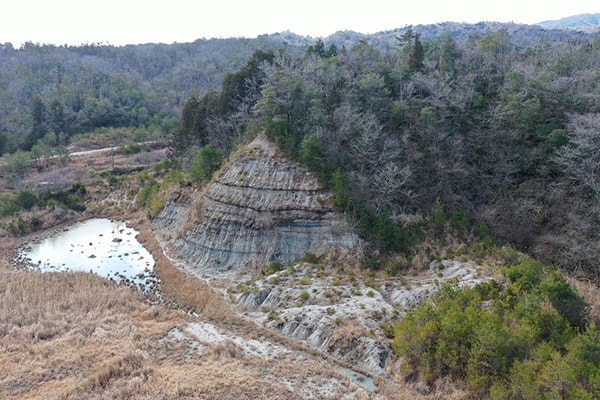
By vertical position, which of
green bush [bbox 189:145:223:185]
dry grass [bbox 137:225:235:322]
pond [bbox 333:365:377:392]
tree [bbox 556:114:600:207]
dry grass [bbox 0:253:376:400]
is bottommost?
dry grass [bbox 137:225:235:322]

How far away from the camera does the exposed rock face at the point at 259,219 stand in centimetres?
2714

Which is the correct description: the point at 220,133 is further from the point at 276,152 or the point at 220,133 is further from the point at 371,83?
the point at 371,83

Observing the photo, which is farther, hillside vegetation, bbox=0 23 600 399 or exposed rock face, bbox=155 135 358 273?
exposed rock face, bbox=155 135 358 273

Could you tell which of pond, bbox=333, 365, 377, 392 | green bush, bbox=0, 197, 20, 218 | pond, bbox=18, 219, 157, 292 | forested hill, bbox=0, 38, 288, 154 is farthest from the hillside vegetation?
forested hill, bbox=0, 38, 288, 154

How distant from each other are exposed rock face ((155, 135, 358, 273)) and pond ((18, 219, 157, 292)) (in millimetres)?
4081

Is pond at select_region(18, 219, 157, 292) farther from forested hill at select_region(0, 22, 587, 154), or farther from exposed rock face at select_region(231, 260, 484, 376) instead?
forested hill at select_region(0, 22, 587, 154)

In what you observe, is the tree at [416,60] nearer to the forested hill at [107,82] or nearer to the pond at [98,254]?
the forested hill at [107,82]

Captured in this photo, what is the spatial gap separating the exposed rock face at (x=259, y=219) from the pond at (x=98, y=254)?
4.08 m

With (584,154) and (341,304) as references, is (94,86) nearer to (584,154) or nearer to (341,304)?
(341,304)

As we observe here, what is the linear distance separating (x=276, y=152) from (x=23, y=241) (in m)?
31.3

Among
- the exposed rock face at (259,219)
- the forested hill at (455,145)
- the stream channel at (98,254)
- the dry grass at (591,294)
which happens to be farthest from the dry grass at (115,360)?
the forested hill at (455,145)

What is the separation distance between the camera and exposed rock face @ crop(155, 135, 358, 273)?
2714 cm

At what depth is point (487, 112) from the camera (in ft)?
105

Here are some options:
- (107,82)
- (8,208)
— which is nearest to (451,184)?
(8,208)
